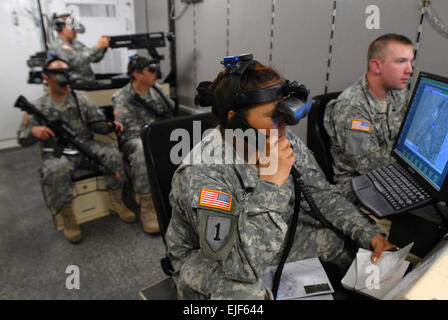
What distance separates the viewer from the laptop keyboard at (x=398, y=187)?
100 centimetres

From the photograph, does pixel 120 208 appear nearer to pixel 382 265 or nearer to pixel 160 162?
pixel 160 162

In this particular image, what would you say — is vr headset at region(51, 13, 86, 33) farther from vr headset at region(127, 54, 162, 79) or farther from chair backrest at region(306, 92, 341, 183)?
chair backrest at region(306, 92, 341, 183)

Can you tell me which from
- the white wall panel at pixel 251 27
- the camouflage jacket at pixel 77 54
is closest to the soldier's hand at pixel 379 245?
the white wall panel at pixel 251 27

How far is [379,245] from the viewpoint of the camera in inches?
39.4

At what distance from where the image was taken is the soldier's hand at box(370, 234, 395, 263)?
36.3 inches

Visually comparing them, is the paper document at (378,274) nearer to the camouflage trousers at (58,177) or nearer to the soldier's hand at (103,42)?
the camouflage trousers at (58,177)

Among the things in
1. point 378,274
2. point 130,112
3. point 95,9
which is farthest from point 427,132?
point 95,9

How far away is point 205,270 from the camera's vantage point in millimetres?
985

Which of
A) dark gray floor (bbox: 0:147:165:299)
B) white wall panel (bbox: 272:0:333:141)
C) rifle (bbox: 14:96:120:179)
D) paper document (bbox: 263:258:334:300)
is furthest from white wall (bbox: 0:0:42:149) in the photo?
paper document (bbox: 263:258:334:300)

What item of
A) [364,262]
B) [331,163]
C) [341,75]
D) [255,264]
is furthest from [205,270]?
[341,75]

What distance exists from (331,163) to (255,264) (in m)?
1.06

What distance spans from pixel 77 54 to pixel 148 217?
7.37 ft

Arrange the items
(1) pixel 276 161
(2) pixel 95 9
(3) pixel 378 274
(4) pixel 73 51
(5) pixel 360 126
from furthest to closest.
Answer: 1. (2) pixel 95 9
2. (4) pixel 73 51
3. (5) pixel 360 126
4. (1) pixel 276 161
5. (3) pixel 378 274

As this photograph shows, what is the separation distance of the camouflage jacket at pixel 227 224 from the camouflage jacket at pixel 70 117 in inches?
70.7
